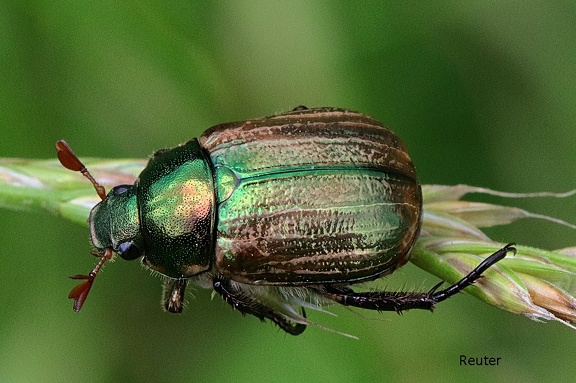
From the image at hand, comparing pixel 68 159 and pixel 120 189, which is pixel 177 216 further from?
pixel 68 159

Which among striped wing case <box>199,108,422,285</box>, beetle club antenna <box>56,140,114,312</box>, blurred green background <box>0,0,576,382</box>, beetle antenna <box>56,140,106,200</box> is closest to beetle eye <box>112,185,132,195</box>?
beetle club antenna <box>56,140,114,312</box>

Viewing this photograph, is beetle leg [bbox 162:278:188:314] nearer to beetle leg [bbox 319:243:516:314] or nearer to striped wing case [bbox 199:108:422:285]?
striped wing case [bbox 199:108:422:285]

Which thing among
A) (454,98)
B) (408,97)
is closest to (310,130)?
(408,97)

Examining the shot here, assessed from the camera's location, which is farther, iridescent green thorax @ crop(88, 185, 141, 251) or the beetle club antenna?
iridescent green thorax @ crop(88, 185, 141, 251)

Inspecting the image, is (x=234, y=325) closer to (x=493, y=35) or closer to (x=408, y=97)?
(x=408, y=97)

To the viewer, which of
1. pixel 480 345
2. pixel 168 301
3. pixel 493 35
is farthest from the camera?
pixel 493 35

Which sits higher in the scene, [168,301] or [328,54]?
[328,54]
